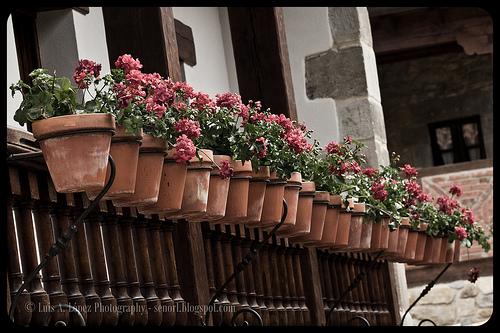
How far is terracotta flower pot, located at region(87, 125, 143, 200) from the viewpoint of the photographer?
361cm

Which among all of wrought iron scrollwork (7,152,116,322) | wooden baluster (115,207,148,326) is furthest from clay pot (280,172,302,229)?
wrought iron scrollwork (7,152,116,322)

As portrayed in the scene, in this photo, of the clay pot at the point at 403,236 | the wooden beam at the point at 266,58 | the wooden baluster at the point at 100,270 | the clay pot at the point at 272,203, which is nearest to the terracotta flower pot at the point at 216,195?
the wooden baluster at the point at 100,270

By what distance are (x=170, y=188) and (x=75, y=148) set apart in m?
0.57

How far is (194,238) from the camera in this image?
191 inches

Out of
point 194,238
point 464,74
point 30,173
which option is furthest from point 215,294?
point 464,74

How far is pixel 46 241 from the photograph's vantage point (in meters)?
3.81

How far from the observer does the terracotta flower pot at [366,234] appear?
598 centimetres

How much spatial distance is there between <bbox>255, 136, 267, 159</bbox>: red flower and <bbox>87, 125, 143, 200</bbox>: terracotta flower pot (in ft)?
2.88

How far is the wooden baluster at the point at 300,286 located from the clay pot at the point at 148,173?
2311 millimetres

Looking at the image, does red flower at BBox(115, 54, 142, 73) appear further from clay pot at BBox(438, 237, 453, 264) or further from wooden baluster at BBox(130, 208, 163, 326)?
clay pot at BBox(438, 237, 453, 264)

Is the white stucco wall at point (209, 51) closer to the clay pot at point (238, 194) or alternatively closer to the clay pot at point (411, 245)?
the clay pot at point (411, 245)

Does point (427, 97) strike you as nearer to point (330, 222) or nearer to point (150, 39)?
point (330, 222)

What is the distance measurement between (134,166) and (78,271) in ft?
1.57

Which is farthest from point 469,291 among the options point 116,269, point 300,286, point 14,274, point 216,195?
point 14,274
